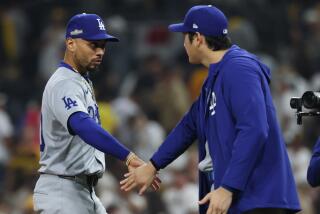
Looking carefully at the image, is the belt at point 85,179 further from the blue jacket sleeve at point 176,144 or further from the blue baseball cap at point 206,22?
the blue baseball cap at point 206,22

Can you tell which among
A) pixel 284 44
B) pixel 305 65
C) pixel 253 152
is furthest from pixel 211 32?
pixel 284 44

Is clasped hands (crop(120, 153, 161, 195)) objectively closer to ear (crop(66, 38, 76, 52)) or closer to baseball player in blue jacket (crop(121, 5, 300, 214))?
baseball player in blue jacket (crop(121, 5, 300, 214))

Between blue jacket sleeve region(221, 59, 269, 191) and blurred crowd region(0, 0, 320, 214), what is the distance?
4.53 metres

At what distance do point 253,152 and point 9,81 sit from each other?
30.9 ft

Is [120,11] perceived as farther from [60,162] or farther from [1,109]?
[60,162]

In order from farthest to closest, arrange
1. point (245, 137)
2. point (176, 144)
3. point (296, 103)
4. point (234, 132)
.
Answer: point (176, 144)
point (296, 103)
point (234, 132)
point (245, 137)

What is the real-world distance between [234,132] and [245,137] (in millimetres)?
177

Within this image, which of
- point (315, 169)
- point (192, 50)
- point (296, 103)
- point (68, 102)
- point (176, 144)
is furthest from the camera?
point (176, 144)

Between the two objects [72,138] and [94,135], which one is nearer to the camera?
[94,135]

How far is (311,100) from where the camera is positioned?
5973 mm

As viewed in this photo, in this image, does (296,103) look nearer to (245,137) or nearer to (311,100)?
(311,100)

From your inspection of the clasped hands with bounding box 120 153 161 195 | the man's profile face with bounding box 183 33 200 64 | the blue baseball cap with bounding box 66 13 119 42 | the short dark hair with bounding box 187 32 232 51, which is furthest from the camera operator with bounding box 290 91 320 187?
the blue baseball cap with bounding box 66 13 119 42

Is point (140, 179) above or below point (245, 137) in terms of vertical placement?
below

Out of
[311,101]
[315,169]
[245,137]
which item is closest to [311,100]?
[311,101]
